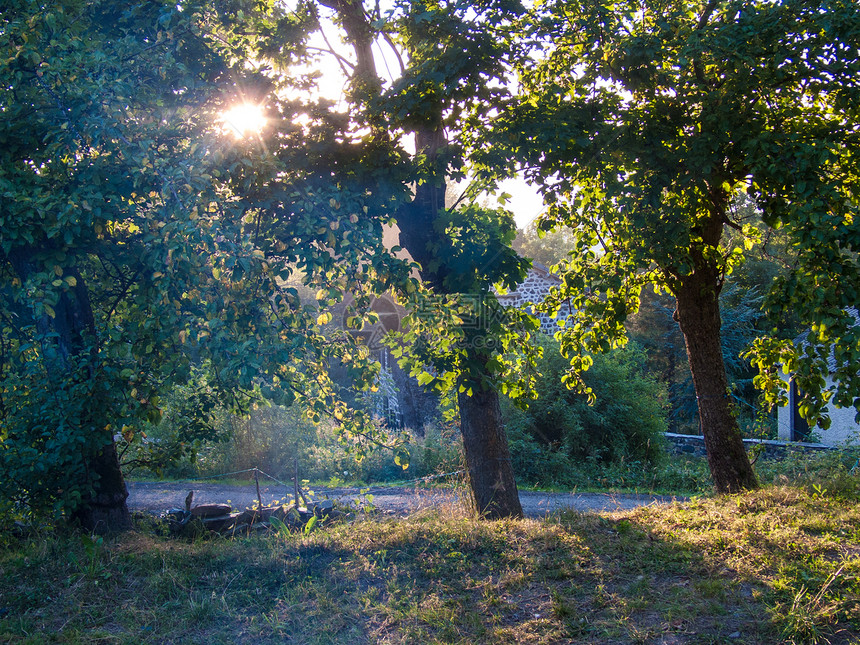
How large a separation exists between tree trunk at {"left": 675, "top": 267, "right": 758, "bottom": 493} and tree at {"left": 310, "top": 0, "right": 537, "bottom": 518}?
6.95 feet

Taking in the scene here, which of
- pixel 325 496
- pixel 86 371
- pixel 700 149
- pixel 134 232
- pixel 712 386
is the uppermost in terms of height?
pixel 700 149

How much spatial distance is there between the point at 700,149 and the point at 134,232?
203 inches

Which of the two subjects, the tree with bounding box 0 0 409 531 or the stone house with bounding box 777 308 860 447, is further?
the stone house with bounding box 777 308 860 447

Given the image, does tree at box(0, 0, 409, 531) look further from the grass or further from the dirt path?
the dirt path

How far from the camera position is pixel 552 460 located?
1412cm

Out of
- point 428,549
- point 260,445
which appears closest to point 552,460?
point 260,445

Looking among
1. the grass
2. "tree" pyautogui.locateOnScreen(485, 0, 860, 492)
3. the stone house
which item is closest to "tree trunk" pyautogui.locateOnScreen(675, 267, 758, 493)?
"tree" pyautogui.locateOnScreen(485, 0, 860, 492)

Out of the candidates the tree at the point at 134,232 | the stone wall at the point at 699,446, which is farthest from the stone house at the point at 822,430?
the tree at the point at 134,232

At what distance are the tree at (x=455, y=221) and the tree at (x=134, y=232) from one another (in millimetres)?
965

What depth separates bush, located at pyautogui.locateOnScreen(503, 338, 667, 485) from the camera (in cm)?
1472

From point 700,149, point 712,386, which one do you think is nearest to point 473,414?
point 712,386

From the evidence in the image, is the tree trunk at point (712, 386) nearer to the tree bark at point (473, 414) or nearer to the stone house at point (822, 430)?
the tree bark at point (473, 414)

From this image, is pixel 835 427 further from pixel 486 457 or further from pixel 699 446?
pixel 486 457

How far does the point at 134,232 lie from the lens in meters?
5.57
